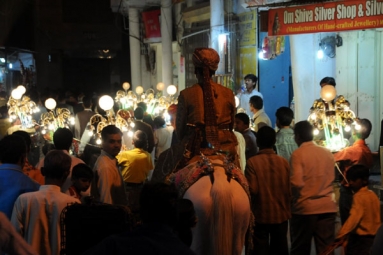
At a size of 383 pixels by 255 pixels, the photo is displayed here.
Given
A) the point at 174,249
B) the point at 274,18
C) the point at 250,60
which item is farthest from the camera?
the point at 250,60

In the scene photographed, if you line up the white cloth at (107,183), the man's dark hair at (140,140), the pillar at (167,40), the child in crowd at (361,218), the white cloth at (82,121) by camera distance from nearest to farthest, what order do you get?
the white cloth at (107,183)
the child in crowd at (361,218)
the man's dark hair at (140,140)
the white cloth at (82,121)
the pillar at (167,40)

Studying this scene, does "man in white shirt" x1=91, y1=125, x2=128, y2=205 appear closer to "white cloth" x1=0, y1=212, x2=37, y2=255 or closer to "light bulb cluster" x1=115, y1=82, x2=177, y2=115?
"white cloth" x1=0, y1=212, x2=37, y2=255

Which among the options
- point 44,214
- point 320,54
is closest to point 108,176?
point 44,214

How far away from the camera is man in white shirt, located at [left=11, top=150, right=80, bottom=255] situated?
448 cm

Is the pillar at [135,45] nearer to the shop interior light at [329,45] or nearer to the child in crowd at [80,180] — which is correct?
the shop interior light at [329,45]

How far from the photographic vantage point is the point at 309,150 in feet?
21.3

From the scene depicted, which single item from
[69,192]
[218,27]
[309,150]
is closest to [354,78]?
[218,27]

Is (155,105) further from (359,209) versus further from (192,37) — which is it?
(359,209)

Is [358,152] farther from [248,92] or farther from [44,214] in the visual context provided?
[44,214]

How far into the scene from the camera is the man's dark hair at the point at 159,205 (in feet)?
9.45

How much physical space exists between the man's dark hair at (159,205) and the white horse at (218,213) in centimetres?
197

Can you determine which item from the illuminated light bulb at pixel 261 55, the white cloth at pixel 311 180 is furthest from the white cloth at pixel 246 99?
the white cloth at pixel 311 180

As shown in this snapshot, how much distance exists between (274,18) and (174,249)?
9.30m

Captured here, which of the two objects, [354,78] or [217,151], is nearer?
[217,151]
